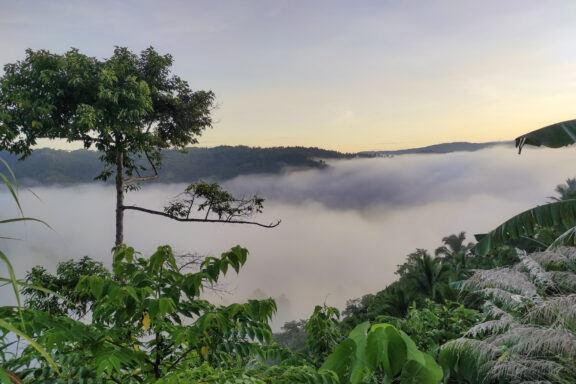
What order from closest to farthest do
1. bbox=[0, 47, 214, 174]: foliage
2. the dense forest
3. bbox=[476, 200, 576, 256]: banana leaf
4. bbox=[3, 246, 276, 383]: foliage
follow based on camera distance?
the dense forest < bbox=[3, 246, 276, 383]: foliage < bbox=[476, 200, 576, 256]: banana leaf < bbox=[0, 47, 214, 174]: foliage

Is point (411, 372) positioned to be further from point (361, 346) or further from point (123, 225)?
point (123, 225)

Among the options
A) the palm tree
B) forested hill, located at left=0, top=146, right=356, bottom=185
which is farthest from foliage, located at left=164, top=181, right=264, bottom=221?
the palm tree

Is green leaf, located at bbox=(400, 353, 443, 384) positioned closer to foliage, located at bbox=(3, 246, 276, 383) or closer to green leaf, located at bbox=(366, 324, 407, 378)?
green leaf, located at bbox=(366, 324, 407, 378)

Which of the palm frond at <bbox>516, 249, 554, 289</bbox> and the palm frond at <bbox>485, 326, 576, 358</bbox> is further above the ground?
the palm frond at <bbox>516, 249, 554, 289</bbox>

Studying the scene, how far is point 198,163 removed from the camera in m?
41.9

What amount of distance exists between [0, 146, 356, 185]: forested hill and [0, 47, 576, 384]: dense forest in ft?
9.89

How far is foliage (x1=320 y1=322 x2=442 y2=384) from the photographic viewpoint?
2.77 feet

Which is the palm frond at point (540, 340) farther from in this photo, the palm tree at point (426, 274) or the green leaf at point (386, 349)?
the palm tree at point (426, 274)

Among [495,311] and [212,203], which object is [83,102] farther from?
[495,311]

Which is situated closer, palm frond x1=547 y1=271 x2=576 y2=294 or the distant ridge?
palm frond x1=547 y1=271 x2=576 y2=294

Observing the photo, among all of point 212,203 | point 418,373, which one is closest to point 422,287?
point 212,203

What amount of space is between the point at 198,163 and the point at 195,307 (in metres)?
41.1

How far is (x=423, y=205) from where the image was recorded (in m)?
130

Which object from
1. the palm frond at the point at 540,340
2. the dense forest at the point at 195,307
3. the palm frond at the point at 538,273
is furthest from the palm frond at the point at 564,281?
the palm frond at the point at 540,340
